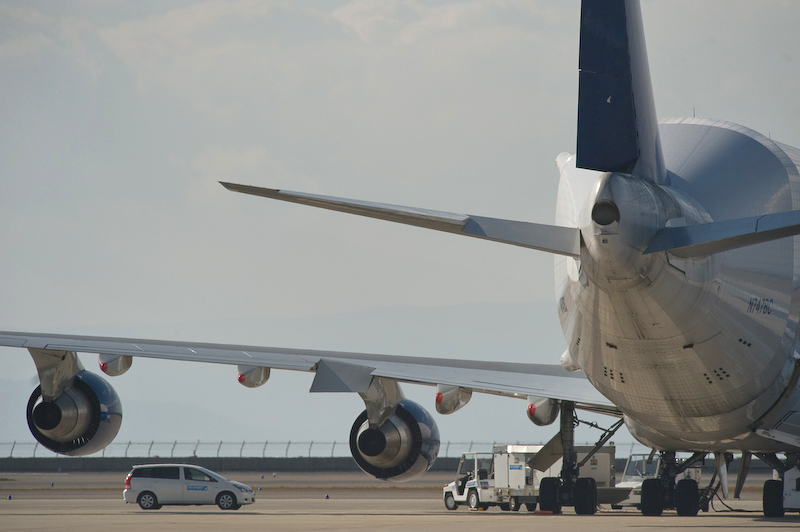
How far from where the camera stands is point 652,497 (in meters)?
19.1

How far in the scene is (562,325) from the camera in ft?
50.0

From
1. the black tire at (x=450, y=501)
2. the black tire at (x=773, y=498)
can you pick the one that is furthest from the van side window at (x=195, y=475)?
the black tire at (x=773, y=498)

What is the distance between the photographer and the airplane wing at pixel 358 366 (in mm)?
15945

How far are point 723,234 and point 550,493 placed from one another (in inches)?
402

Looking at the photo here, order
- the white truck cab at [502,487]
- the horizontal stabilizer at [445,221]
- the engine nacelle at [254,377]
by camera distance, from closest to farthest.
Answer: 1. the horizontal stabilizer at [445,221]
2. the engine nacelle at [254,377]
3. the white truck cab at [502,487]

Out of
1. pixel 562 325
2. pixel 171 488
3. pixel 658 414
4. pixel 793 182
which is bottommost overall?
pixel 171 488

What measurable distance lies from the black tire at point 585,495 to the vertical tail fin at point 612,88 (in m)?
8.83

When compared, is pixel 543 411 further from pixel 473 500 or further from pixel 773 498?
pixel 473 500

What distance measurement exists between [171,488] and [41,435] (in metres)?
7.02

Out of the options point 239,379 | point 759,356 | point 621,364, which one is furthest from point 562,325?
point 239,379

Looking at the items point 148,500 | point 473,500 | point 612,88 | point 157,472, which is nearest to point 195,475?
point 157,472

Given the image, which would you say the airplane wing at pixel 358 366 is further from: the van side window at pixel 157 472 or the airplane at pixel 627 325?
the van side window at pixel 157 472

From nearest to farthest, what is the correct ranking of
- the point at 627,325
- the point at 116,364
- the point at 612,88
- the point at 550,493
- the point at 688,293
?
1. the point at 612,88
2. the point at 688,293
3. the point at 627,325
4. the point at 116,364
5. the point at 550,493

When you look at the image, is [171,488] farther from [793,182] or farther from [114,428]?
[793,182]
